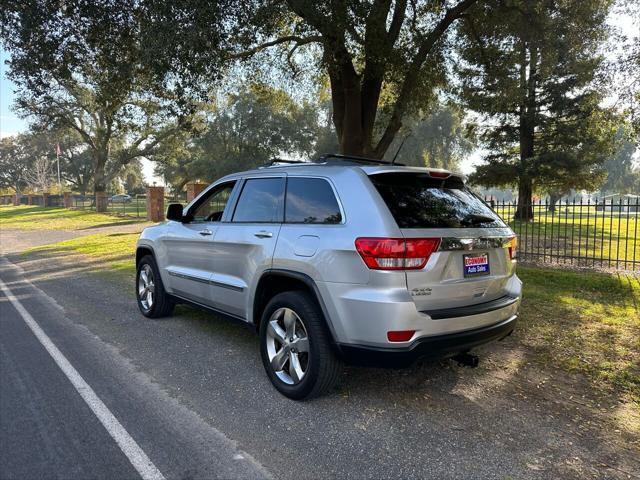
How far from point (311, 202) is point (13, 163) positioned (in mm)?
100766

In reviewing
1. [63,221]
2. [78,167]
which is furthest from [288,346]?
[78,167]

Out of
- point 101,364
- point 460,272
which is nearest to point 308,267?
point 460,272

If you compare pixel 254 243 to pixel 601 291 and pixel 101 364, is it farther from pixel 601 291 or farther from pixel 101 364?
pixel 601 291

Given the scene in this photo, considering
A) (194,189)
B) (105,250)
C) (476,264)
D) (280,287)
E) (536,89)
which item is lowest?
(105,250)

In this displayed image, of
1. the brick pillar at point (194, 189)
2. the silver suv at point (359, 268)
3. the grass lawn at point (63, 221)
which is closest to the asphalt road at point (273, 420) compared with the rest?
the silver suv at point (359, 268)

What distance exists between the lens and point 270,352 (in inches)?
154

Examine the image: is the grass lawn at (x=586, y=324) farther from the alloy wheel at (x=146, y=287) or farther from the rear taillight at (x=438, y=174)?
the alloy wheel at (x=146, y=287)

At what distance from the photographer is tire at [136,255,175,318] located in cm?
584

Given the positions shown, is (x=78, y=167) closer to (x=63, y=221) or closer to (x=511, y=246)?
(x=63, y=221)

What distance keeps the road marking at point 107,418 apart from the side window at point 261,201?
6.52 ft

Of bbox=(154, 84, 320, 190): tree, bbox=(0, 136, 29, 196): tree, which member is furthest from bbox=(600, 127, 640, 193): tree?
bbox=(0, 136, 29, 196): tree

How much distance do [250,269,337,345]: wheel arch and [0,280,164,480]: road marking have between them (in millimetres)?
1392

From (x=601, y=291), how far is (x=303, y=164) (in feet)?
20.0

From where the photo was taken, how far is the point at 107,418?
10.9 ft
